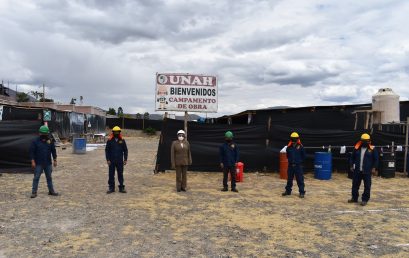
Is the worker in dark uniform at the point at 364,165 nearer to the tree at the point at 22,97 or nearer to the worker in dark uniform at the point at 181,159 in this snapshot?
the worker in dark uniform at the point at 181,159

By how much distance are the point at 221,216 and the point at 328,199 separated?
342 cm

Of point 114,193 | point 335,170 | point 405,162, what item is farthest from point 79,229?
point 405,162

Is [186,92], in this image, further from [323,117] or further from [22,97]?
[22,97]

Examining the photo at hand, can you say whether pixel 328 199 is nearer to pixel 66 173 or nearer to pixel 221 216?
pixel 221 216

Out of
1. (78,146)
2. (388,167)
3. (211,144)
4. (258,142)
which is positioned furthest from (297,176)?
(78,146)

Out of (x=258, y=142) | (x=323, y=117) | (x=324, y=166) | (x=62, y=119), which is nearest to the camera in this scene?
(x=324, y=166)

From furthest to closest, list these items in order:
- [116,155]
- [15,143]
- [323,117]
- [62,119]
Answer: [62,119] < [323,117] < [15,143] < [116,155]

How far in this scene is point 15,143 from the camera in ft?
45.8

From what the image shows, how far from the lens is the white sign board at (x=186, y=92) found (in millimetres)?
14383

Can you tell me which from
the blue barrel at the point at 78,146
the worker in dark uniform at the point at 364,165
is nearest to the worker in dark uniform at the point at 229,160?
the worker in dark uniform at the point at 364,165

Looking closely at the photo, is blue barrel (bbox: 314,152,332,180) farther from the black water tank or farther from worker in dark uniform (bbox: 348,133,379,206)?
worker in dark uniform (bbox: 348,133,379,206)

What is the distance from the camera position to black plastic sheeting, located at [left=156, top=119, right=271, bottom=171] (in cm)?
1405

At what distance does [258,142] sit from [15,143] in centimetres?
870

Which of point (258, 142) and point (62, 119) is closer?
point (258, 142)
